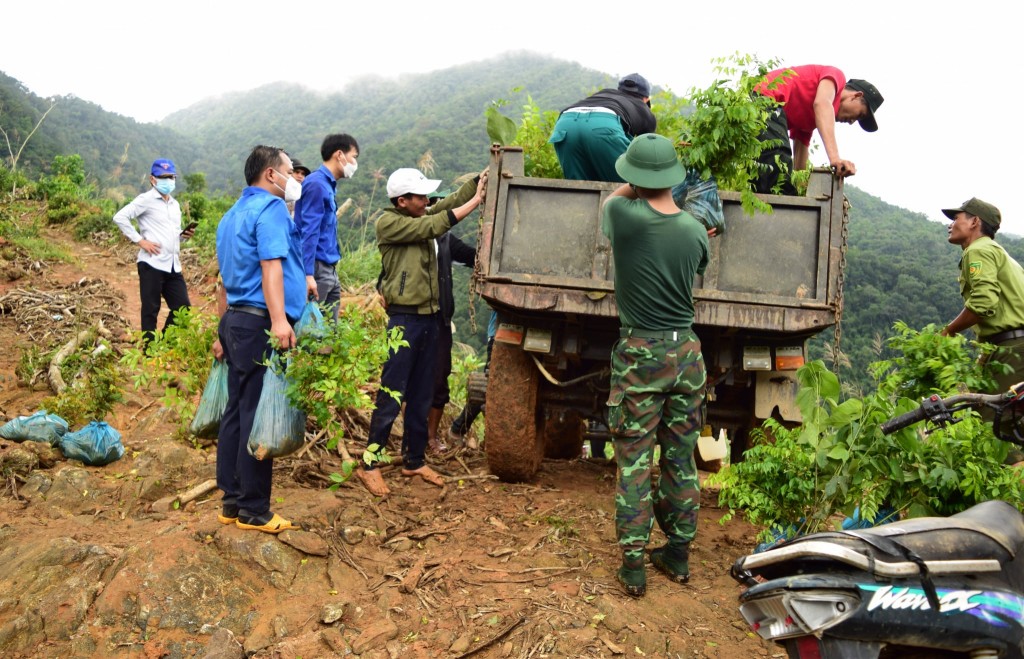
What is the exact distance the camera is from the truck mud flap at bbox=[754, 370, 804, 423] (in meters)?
→ 4.46

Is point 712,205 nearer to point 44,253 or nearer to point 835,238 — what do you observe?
point 835,238

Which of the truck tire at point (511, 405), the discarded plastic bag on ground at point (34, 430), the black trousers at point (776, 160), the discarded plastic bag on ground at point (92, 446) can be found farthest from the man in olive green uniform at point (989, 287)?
the discarded plastic bag on ground at point (34, 430)

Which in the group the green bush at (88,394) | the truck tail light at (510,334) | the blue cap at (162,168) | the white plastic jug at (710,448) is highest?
the blue cap at (162,168)

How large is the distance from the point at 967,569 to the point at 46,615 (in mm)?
3358

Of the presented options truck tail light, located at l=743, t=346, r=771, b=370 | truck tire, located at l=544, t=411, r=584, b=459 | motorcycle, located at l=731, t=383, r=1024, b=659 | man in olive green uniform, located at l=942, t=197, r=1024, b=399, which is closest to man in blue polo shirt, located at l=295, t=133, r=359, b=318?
truck tire, located at l=544, t=411, r=584, b=459

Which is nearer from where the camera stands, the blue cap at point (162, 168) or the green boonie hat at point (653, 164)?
the green boonie hat at point (653, 164)

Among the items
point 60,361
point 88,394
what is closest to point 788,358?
point 88,394

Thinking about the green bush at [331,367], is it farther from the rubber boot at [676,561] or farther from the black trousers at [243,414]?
the rubber boot at [676,561]

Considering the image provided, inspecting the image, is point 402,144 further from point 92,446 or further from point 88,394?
point 92,446

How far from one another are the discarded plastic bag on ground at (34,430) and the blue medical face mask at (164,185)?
9.07 ft

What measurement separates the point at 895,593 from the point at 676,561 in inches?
74.8

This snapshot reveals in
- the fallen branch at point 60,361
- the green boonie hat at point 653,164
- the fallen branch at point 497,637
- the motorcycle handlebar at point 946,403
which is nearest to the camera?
the motorcycle handlebar at point 946,403

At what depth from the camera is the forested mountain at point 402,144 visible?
17.6 meters

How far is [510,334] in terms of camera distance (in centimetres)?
454
